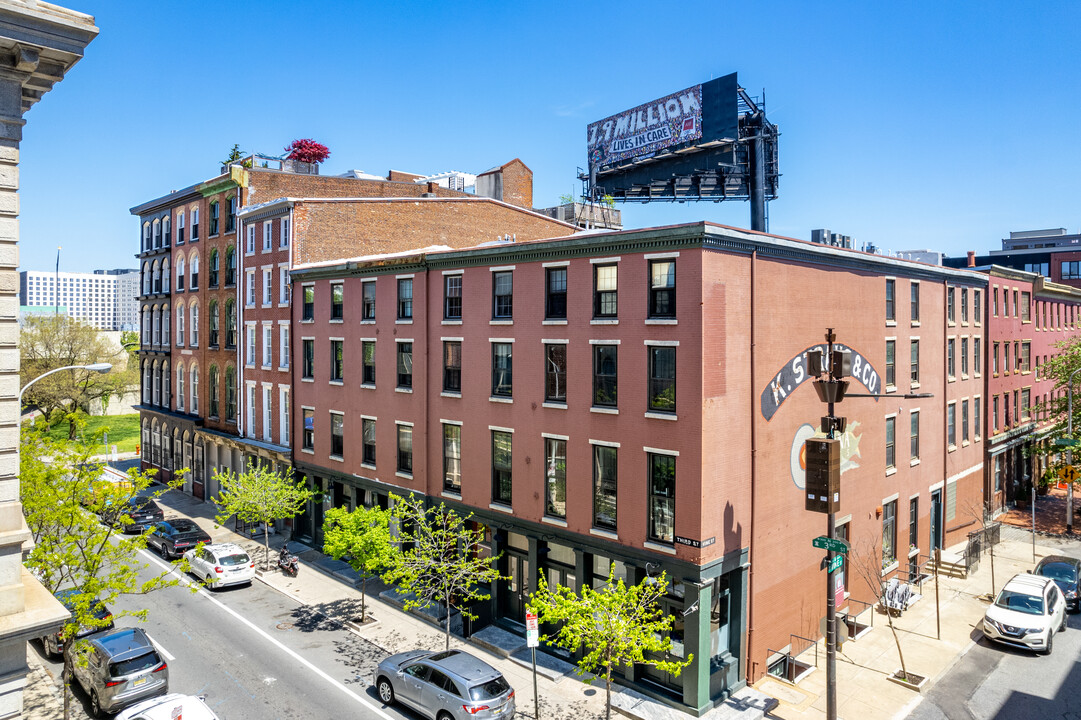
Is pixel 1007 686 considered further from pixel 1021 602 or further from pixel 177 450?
pixel 177 450

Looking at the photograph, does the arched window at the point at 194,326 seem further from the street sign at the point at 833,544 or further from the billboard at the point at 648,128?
the street sign at the point at 833,544

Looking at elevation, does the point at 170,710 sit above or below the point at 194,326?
below

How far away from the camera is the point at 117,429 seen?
278 feet

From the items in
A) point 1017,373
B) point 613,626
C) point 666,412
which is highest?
point 1017,373

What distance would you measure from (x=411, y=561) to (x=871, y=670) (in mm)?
15765

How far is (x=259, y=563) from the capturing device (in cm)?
3447

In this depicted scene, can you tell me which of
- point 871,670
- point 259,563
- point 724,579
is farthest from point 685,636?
point 259,563

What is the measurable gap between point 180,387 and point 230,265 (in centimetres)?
1223

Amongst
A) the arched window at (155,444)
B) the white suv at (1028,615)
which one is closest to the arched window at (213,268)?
the arched window at (155,444)

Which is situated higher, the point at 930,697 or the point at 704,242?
the point at 704,242

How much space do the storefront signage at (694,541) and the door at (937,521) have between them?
18903mm

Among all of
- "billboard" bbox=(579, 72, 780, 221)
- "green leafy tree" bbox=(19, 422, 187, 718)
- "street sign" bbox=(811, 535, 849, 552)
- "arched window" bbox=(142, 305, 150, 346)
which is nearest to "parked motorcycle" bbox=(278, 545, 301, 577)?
"green leafy tree" bbox=(19, 422, 187, 718)

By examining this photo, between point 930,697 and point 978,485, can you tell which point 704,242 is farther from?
point 978,485

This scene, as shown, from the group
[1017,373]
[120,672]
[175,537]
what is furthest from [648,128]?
[120,672]
